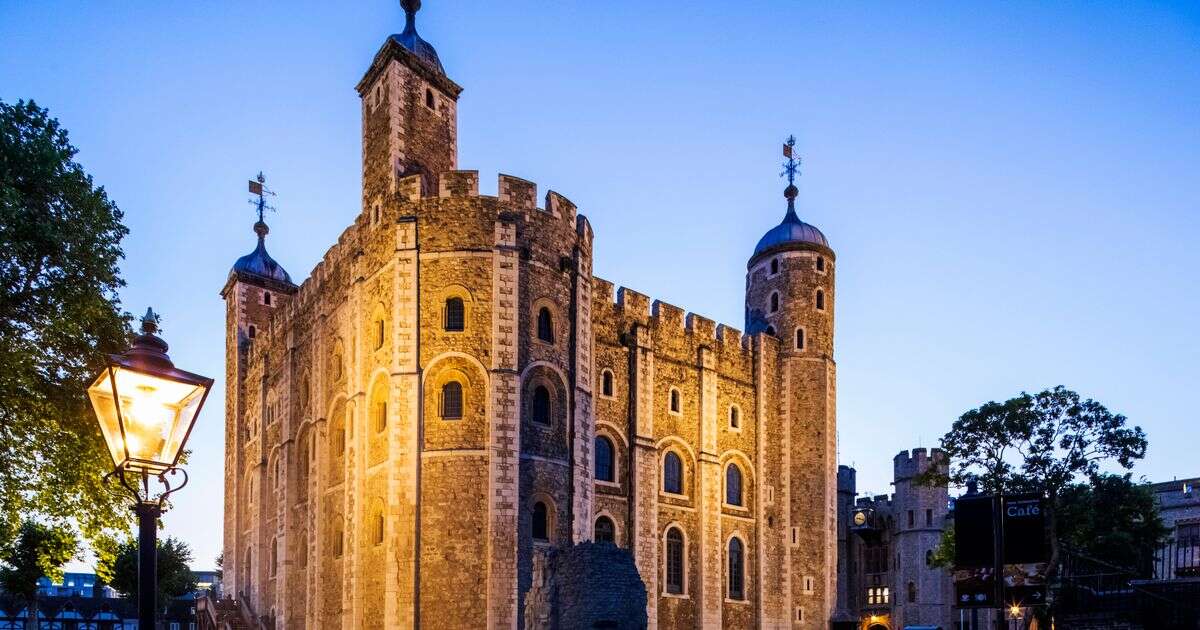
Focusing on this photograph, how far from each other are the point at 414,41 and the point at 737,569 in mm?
21128

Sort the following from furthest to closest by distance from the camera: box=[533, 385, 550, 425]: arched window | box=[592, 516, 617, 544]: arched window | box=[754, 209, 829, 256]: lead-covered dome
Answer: box=[754, 209, 829, 256]: lead-covered dome → box=[592, 516, 617, 544]: arched window → box=[533, 385, 550, 425]: arched window

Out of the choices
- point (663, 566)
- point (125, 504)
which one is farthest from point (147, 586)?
point (663, 566)

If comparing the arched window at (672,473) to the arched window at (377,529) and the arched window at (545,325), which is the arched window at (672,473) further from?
the arched window at (377,529)

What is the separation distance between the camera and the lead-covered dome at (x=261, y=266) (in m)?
43.2

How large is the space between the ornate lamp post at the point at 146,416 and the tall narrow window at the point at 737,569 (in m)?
33.0

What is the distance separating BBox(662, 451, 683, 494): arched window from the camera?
36.0 meters

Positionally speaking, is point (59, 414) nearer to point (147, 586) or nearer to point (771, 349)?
point (147, 586)

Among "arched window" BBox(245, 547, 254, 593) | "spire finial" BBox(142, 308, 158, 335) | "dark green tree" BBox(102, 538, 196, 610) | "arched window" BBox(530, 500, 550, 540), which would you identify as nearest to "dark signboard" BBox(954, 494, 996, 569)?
"spire finial" BBox(142, 308, 158, 335)

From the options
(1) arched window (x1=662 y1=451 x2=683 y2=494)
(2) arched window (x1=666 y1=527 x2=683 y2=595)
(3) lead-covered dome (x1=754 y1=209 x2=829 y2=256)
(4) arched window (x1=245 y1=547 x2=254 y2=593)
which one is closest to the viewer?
(2) arched window (x1=666 y1=527 x2=683 y2=595)

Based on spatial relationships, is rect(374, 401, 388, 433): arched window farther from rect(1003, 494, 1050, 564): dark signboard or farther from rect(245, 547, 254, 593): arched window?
rect(1003, 494, 1050, 564): dark signboard

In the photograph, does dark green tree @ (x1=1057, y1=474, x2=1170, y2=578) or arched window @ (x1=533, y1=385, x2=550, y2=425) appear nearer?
arched window @ (x1=533, y1=385, x2=550, y2=425)

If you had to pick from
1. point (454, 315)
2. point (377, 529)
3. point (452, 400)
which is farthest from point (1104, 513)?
point (377, 529)

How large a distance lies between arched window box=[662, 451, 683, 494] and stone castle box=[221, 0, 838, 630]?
3.0 inches

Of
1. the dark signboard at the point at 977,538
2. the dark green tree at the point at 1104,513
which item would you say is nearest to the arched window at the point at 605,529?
the dark green tree at the point at 1104,513
